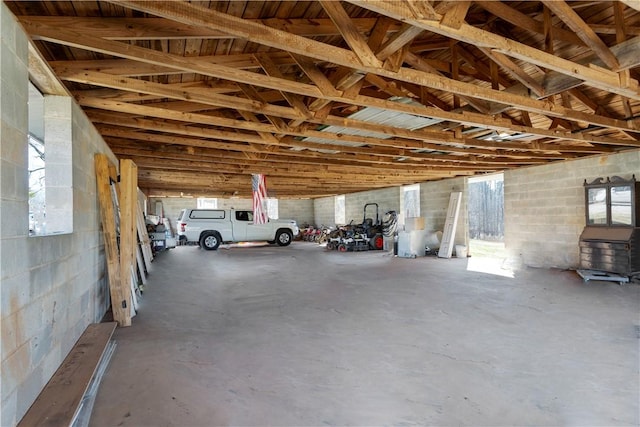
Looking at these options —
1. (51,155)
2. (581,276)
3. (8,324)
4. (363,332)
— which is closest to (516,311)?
(363,332)

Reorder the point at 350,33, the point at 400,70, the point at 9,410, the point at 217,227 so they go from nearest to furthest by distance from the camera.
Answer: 1. the point at 9,410
2. the point at 350,33
3. the point at 400,70
4. the point at 217,227

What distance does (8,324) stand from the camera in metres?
1.65

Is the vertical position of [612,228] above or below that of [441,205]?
below

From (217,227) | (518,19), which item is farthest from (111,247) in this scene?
(217,227)

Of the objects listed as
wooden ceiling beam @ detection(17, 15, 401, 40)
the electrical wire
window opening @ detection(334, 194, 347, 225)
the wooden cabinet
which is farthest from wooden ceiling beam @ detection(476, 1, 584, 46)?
window opening @ detection(334, 194, 347, 225)

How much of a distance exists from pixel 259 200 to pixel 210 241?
4.97 metres

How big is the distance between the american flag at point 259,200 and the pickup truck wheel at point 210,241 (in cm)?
469

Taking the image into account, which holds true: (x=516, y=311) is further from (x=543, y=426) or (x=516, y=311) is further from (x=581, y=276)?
(x=581, y=276)

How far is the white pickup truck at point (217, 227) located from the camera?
11796 mm

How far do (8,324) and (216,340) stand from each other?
1892 millimetres

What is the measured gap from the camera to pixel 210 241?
1207 cm

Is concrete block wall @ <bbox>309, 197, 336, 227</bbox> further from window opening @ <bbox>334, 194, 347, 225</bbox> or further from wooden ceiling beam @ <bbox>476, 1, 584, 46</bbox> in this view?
wooden ceiling beam @ <bbox>476, 1, 584, 46</bbox>

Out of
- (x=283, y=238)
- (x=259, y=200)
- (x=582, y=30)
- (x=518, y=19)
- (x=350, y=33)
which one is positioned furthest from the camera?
(x=283, y=238)

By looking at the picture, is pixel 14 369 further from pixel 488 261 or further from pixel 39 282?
pixel 488 261
